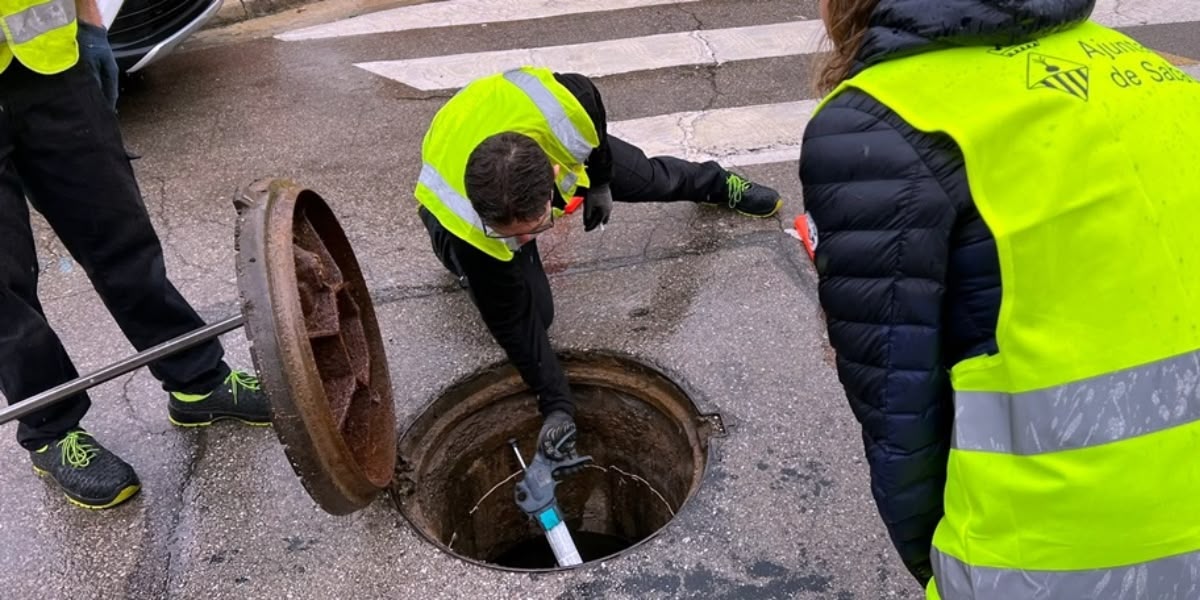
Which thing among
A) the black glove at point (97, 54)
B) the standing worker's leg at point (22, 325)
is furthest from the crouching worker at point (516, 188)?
the standing worker's leg at point (22, 325)

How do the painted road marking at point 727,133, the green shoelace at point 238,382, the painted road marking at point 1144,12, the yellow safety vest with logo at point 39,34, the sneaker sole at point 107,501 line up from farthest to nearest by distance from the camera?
the painted road marking at point 1144,12 → the painted road marking at point 727,133 → the green shoelace at point 238,382 → the sneaker sole at point 107,501 → the yellow safety vest with logo at point 39,34

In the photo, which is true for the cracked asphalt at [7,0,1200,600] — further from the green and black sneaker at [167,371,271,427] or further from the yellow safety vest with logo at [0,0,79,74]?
the yellow safety vest with logo at [0,0,79,74]

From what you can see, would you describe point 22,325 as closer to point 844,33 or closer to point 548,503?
point 548,503

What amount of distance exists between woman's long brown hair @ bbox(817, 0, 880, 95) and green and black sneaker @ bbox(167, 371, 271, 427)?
2224 millimetres

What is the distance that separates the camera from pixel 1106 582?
146 centimetres

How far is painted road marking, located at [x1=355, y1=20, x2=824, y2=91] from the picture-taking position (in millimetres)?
5555

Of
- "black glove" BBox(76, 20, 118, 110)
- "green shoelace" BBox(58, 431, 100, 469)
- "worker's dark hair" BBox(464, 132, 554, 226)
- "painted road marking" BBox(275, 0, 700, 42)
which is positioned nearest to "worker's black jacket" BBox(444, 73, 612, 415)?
"worker's dark hair" BBox(464, 132, 554, 226)

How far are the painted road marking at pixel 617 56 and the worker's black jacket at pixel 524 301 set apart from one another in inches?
94.9

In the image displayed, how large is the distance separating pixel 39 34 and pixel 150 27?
10.2ft

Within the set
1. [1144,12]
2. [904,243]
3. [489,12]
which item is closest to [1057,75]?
[904,243]

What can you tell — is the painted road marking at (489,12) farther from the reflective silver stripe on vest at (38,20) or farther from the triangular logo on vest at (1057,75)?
the triangular logo on vest at (1057,75)

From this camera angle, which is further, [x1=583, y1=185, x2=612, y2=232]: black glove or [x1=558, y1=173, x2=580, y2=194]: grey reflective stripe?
[x1=583, y1=185, x2=612, y2=232]: black glove

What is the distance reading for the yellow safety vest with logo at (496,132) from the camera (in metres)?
2.72

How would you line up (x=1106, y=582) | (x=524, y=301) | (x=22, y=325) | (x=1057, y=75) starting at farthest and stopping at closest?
(x=524, y=301), (x=22, y=325), (x=1106, y=582), (x=1057, y=75)
